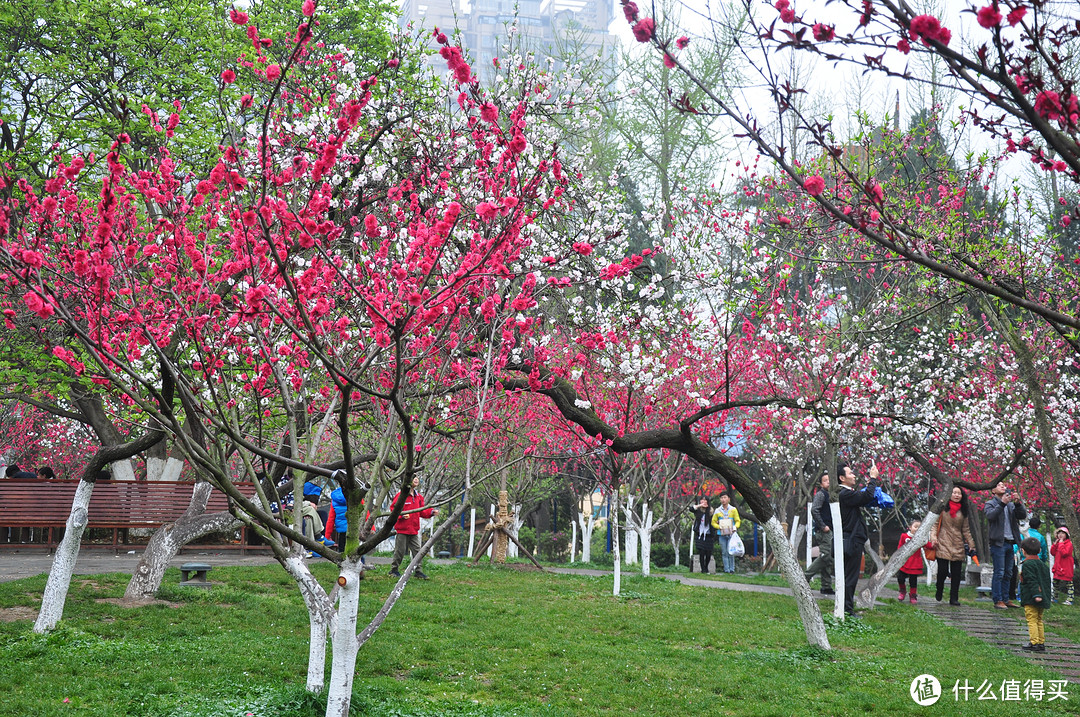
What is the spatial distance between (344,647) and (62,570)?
14.9 feet

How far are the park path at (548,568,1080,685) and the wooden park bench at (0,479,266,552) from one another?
982cm

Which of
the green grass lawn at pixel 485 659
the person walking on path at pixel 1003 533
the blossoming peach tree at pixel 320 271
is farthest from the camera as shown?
the person walking on path at pixel 1003 533

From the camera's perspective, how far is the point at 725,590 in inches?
543

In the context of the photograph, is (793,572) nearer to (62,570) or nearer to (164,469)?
(62,570)

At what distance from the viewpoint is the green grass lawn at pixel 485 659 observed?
6.08 meters

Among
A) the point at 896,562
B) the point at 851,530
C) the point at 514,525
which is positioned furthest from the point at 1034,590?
the point at 514,525

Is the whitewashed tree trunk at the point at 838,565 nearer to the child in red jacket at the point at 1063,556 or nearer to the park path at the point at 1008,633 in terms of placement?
the park path at the point at 1008,633

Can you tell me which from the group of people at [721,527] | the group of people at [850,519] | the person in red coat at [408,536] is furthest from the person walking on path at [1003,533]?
the person in red coat at [408,536]

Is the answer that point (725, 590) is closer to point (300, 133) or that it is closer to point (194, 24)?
point (300, 133)

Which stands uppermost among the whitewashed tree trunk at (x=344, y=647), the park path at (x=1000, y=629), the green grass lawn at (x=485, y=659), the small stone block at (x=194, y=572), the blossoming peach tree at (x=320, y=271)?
the blossoming peach tree at (x=320, y=271)

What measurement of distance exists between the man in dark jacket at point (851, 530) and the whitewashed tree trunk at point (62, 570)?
8.94 meters

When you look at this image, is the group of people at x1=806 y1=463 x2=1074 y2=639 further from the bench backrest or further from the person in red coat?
the bench backrest

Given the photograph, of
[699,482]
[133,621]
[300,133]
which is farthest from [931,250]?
[699,482]

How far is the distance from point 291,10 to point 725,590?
42.6ft
